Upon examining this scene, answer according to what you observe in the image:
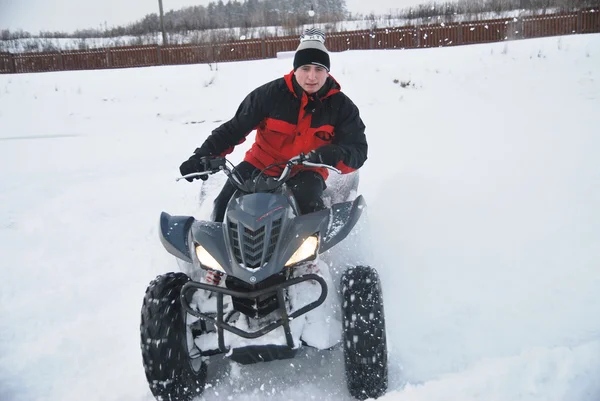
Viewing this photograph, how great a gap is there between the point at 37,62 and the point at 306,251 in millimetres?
19617

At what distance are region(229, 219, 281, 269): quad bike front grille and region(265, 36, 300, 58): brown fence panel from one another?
16332 millimetres

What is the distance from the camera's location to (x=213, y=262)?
2.30m

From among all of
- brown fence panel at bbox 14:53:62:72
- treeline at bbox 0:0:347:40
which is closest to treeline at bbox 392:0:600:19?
treeline at bbox 0:0:347:40

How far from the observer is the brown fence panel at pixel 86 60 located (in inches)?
723

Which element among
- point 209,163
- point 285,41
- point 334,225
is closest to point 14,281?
point 209,163

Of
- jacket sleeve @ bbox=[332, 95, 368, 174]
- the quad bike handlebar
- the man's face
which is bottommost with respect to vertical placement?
the quad bike handlebar

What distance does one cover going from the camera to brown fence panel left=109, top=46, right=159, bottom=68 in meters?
18.0

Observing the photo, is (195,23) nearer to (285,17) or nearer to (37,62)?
(285,17)

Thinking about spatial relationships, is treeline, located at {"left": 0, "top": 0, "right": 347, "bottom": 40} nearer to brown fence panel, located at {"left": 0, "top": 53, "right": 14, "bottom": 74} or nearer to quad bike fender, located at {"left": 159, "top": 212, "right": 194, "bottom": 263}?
brown fence panel, located at {"left": 0, "top": 53, "right": 14, "bottom": 74}

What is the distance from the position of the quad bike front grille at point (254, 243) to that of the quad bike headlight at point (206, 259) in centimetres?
10

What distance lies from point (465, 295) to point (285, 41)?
1594cm

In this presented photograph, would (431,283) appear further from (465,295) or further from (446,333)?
(446,333)

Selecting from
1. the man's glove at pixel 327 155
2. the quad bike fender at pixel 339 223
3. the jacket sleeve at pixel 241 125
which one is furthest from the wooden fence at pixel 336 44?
the quad bike fender at pixel 339 223

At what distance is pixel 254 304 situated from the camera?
2.28m
